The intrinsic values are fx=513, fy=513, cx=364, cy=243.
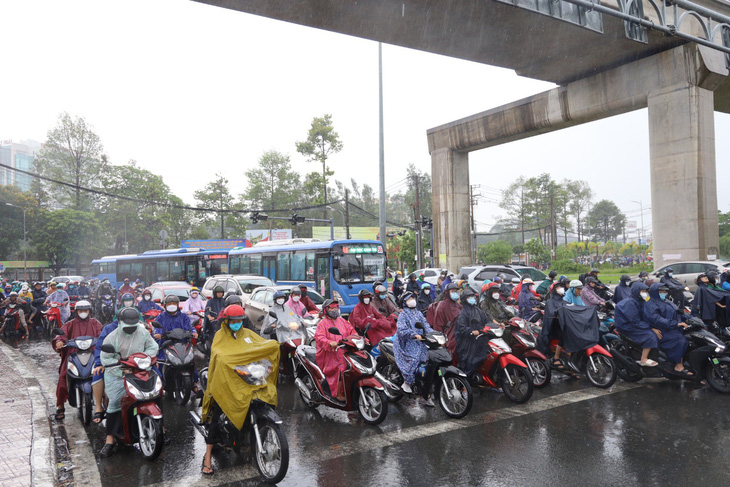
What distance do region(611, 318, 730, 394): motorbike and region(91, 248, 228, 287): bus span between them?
20.0 meters

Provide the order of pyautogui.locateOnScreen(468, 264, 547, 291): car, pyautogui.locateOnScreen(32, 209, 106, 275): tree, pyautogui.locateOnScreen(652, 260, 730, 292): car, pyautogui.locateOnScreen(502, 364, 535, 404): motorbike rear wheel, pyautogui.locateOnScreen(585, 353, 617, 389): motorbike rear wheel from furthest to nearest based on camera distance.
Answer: pyautogui.locateOnScreen(32, 209, 106, 275): tree
pyautogui.locateOnScreen(468, 264, 547, 291): car
pyautogui.locateOnScreen(652, 260, 730, 292): car
pyautogui.locateOnScreen(585, 353, 617, 389): motorbike rear wheel
pyautogui.locateOnScreen(502, 364, 535, 404): motorbike rear wheel

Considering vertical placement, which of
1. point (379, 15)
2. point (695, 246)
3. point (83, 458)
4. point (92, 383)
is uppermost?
point (379, 15)

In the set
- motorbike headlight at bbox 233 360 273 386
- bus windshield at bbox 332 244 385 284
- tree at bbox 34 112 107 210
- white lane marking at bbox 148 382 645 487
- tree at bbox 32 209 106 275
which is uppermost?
tree at bbox 34 112 107 210

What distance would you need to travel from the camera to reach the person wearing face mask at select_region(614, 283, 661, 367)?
7543 mm

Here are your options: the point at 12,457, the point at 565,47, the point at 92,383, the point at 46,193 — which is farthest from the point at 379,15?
the point at 46,193

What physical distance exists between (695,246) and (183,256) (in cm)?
2142

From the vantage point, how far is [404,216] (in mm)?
90750

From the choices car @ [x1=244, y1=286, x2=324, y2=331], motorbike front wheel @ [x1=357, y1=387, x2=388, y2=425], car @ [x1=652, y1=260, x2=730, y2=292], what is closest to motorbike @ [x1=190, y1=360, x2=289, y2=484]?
motorbike front wheel @ [x1=357, y1=387, x2=388, y2=425]

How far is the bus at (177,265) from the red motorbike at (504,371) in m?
19.6

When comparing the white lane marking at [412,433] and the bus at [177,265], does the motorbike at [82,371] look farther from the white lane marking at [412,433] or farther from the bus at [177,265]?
the bus at [177,265]

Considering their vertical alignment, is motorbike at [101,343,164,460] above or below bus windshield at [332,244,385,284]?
below

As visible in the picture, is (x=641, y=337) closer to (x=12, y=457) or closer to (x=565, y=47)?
(x=12, y=457)

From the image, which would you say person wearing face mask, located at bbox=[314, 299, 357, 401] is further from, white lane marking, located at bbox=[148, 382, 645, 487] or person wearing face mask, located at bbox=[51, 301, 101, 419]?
person wearing face mask, located at bbox=[51, 301, 101, 419]

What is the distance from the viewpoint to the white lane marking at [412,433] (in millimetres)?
4797
